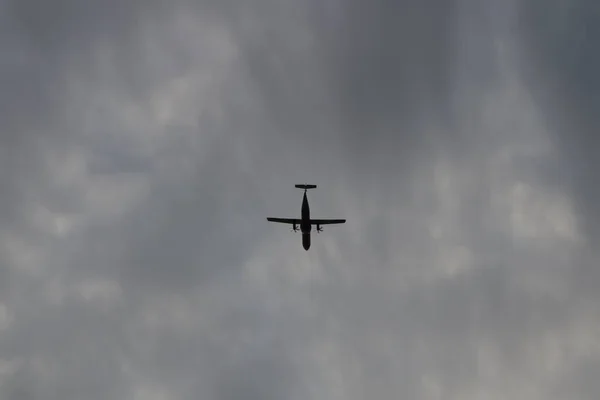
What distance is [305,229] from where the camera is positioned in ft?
532
